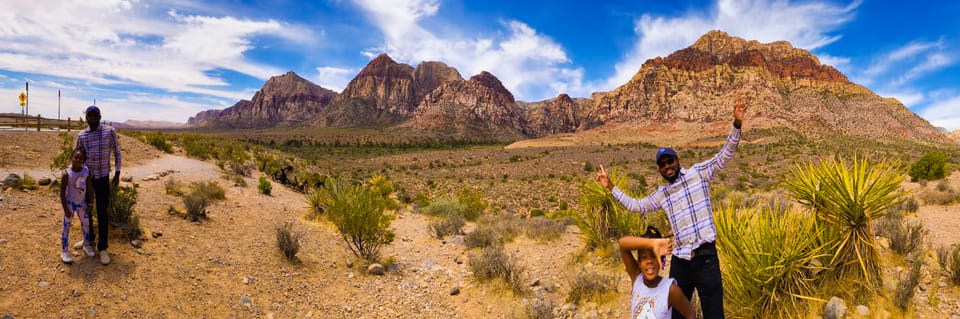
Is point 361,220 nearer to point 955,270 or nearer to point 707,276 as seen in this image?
point 707,276

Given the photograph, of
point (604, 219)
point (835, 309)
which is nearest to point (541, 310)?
point (604, 219)

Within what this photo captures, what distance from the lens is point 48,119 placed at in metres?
21.1

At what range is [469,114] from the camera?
15788 cm

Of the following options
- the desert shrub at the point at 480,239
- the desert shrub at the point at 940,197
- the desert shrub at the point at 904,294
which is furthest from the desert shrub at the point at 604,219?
the desert shrub at the point at 940,197

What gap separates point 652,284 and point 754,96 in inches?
4632

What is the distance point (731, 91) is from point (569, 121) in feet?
293

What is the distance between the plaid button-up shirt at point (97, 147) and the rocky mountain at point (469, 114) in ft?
395

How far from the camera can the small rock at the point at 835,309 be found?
150 inches

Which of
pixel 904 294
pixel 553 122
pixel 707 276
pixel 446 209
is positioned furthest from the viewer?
pixel 553 122

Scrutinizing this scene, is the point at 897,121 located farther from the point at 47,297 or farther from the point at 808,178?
the point at 47,297

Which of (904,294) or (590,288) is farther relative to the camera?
(590,288)

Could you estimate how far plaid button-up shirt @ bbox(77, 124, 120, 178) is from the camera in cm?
487

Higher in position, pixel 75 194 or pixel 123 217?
pixel 75 194

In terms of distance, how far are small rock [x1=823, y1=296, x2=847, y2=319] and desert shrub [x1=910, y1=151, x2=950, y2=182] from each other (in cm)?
1757
